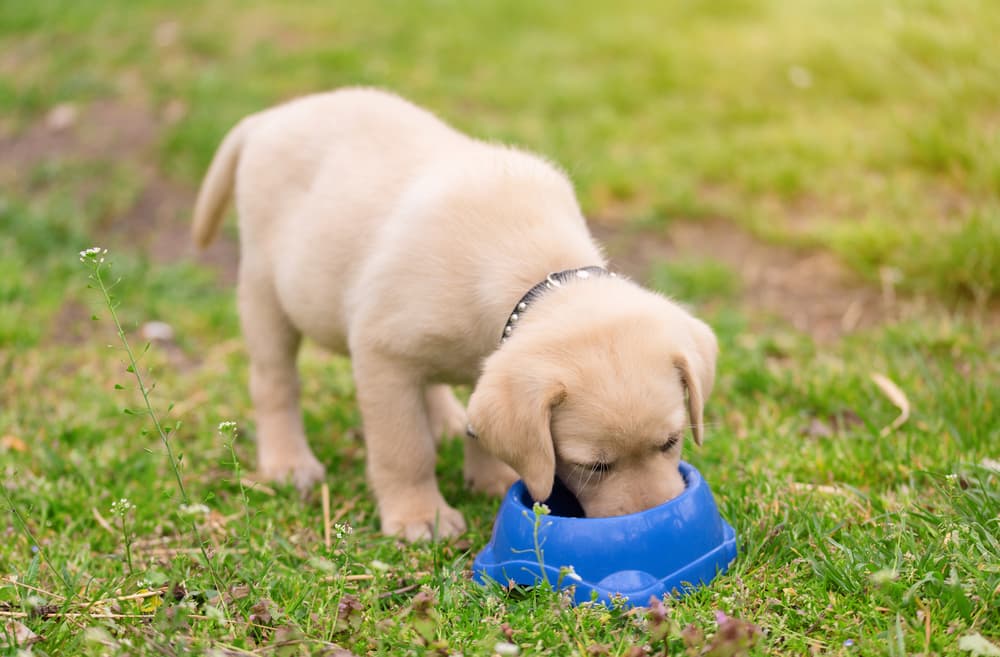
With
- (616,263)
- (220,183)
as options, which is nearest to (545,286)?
(220,183)

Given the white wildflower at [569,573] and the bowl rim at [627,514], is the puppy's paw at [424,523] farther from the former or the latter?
the white wildflower at [569,573]

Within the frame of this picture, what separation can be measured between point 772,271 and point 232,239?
3201mm

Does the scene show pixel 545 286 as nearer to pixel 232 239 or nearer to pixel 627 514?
pixel 627 514

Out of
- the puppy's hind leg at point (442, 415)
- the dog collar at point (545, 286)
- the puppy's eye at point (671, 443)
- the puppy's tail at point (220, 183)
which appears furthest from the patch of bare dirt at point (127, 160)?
the puppy's eye at point (671, 443)

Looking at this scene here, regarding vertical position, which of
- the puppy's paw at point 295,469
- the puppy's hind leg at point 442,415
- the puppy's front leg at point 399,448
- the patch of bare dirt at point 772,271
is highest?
the puppy's front leg at point 399,448

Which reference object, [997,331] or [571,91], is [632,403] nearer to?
[997,331]

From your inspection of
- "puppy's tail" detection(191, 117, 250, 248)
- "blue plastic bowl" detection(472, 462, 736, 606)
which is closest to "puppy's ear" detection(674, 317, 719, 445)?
"blue plastic bowl" detection(472, 462, 736, 606)

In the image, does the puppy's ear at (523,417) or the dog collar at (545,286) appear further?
the dog collar at (545,286)

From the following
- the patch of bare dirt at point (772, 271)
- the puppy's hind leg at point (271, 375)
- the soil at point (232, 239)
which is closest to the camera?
the puppy's hind leg at point (271, 375)

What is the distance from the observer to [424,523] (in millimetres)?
3432

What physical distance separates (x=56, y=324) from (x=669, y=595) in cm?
368

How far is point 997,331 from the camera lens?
459 cm

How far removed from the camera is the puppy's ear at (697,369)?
291 centimetres

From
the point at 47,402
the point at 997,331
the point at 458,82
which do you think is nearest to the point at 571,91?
the point at 458,82
